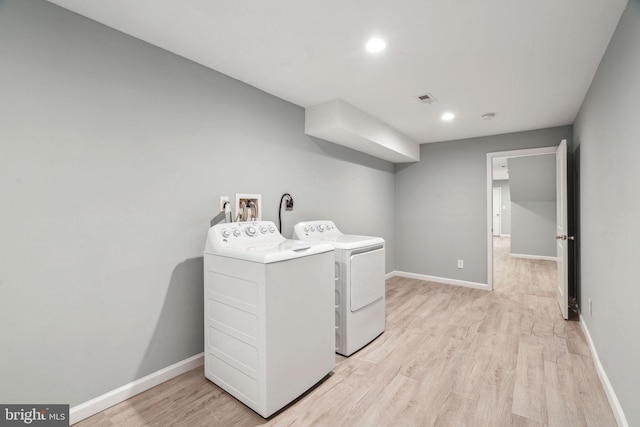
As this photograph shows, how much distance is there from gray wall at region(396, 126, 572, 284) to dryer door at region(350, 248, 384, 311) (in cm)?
230

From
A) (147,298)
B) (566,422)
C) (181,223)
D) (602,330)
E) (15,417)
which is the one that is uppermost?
(181,223)

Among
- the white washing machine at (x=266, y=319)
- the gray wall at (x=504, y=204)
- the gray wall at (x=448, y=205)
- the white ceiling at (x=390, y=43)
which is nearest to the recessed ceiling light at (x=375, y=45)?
the white ceiling at (x=390, y=43)

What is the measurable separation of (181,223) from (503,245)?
9.30 m

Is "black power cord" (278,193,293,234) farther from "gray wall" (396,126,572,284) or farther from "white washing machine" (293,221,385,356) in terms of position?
"gray wall" (396,126,572,284)

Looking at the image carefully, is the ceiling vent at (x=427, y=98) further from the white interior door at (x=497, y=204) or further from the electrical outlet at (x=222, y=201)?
the white interior door at (x=497, y=204)

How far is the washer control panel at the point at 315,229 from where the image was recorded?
2753mm

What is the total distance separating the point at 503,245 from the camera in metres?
8.58

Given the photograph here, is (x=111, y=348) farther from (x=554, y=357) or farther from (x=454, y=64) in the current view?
(x=554, y=357)

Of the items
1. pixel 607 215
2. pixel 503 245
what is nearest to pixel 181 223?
pixel 607 215

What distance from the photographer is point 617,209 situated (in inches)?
65.5

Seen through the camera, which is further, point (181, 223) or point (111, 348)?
point (181, 223)

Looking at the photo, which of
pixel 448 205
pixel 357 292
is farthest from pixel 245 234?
pixel 448 205

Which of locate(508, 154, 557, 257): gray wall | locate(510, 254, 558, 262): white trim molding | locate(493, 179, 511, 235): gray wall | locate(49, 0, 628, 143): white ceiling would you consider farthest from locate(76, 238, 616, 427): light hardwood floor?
locate(493, 179, 511, 235): gray wall

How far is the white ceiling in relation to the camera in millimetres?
1541
